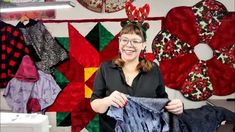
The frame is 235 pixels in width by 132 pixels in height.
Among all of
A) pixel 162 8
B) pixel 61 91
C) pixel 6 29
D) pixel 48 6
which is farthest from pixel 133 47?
pixel 6 29

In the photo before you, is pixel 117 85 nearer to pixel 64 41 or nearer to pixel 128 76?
pixel 128 76

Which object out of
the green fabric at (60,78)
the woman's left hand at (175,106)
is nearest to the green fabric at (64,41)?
the green fabric at (60,78)

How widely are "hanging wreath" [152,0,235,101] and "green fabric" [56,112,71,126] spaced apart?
1059mm

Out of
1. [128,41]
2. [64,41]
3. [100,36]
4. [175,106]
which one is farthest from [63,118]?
[175,106]

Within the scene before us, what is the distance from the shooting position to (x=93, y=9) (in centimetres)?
310

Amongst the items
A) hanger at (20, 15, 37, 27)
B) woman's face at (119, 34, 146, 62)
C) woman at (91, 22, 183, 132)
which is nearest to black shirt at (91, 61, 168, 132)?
woman at (91, 22, 183, 132)

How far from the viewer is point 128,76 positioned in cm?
197

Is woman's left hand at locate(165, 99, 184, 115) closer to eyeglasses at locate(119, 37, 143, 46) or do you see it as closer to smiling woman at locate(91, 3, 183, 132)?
smiling woman at locate(91, 3, 183, 132)

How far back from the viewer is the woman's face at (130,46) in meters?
1.91

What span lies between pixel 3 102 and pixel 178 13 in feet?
6.55

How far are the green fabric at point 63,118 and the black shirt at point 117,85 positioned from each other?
129 cm

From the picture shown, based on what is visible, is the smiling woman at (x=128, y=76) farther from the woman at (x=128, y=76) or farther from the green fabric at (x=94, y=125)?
the green fabric at (x=94, y=125)

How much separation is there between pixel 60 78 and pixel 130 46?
1454 millimetres

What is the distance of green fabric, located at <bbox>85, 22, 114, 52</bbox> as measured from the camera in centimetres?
310
